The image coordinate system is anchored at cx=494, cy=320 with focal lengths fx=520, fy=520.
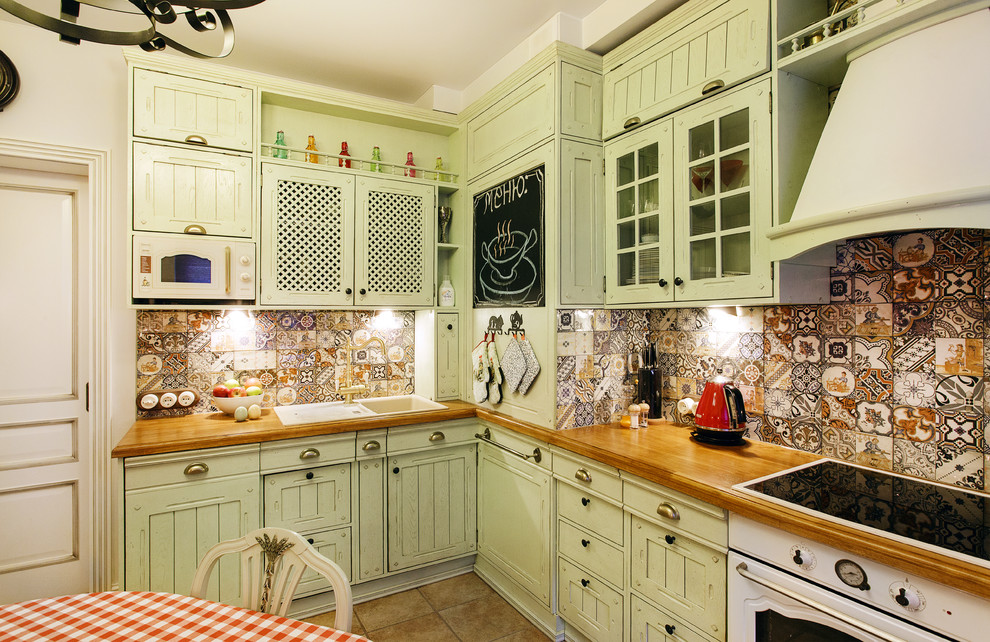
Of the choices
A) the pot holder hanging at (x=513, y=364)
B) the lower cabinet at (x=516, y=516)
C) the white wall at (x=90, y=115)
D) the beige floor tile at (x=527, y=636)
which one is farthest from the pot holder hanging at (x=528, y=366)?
the white wall at (x=90, y=115)

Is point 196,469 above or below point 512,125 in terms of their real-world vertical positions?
below

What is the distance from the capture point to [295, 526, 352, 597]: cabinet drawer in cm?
261

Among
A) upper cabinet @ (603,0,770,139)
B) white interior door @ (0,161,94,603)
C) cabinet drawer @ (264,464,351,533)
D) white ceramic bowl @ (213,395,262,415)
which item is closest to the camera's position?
upper cabinet @ (603,0,770,139)

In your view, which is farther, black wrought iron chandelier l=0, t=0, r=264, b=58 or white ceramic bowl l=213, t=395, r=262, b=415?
white ceramic bowl l=213, t=395, r=262, b=415

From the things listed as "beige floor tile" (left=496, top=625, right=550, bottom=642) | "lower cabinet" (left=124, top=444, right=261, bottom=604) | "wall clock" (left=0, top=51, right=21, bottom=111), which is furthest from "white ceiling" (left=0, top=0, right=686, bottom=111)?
"beige floor tile" (left=496, top=625, right=550, bottom=642)

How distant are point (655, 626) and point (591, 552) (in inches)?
14.9

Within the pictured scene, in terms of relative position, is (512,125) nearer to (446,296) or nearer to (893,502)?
(446,296)

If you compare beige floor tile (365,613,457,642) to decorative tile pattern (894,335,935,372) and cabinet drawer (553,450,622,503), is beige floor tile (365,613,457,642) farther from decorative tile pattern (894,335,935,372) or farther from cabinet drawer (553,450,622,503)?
decorative tile pattern (894,335,935,372)

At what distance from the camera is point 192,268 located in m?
2.60

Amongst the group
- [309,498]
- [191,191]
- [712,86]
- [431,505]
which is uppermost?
[712,86]

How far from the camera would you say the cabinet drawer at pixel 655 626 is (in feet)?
5.88

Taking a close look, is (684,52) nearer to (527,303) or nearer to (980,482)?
(527,303)

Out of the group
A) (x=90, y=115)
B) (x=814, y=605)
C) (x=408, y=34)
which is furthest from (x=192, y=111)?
(x=814, y=605)

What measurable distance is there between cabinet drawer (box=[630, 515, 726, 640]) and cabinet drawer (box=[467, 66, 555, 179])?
1.83m
